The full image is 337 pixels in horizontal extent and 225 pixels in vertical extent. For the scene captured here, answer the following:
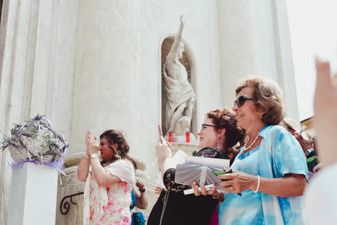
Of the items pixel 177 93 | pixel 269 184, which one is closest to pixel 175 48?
pixel 177 93

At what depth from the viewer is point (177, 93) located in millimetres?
7773

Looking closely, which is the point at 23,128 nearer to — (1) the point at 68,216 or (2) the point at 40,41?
(1) the point at 68,216

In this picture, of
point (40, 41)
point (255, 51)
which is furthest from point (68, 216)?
point (255, 51)

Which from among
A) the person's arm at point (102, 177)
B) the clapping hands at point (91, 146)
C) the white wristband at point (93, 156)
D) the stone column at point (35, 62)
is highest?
the stone column at point (35, 62)

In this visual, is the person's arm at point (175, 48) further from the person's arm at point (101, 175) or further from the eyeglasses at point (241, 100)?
the eyeglasses at point (241, 100)

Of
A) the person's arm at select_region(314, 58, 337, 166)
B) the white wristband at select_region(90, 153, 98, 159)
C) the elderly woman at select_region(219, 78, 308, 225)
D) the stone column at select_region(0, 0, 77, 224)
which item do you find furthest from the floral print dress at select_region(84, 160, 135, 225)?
the person's arm at select_region(314, 58, 337, 166)

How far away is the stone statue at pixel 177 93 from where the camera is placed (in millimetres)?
7617

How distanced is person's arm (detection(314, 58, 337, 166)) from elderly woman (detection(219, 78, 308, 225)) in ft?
5.04

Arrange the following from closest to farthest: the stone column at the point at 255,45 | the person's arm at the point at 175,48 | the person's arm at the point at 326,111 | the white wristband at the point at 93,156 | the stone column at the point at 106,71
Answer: the person's arm at the point at 326,111 → the white wristband at the point at 93,156 → the stone column at the point at 106,71 → the person's arm at the point at 175,48 → the stone column at the point at 255,45

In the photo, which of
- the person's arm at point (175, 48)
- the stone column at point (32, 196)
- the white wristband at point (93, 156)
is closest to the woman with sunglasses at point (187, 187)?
the white wristband at point (93, 156)

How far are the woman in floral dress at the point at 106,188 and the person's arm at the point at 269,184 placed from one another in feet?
4.98

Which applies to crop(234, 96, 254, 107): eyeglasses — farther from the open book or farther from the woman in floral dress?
the woman in floral dress

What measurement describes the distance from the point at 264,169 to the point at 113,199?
161 centimetres

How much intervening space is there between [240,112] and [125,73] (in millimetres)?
3791
